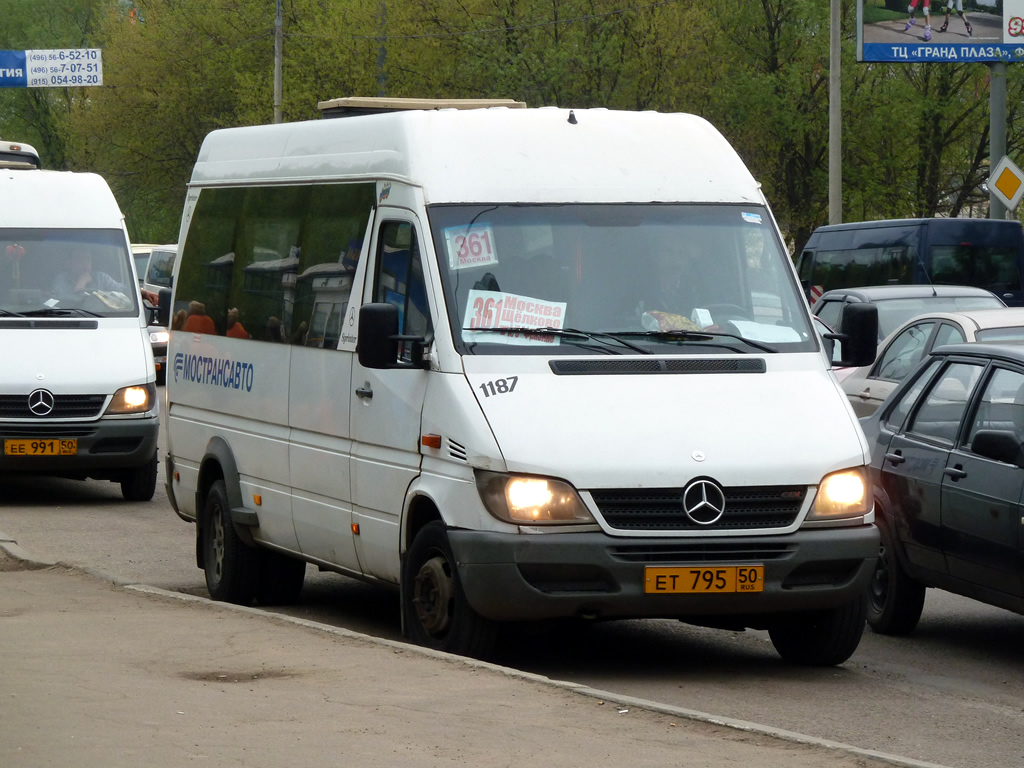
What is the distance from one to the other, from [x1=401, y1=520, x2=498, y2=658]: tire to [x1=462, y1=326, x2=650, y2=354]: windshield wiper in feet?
2.84

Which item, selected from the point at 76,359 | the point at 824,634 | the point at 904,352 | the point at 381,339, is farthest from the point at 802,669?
the point at 76,359

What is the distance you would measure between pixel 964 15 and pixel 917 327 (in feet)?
73.0

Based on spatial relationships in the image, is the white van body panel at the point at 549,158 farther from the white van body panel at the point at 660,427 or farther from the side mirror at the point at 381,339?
the white van body panel at the point at 660,427

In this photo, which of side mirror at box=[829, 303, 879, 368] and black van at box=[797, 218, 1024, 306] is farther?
black van at box=[797, 218, 1024, 306]

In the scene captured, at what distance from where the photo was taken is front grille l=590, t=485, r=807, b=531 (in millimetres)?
7457

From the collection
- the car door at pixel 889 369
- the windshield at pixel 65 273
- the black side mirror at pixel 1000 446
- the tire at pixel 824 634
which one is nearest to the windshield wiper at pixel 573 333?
the tire at pixel 824 634

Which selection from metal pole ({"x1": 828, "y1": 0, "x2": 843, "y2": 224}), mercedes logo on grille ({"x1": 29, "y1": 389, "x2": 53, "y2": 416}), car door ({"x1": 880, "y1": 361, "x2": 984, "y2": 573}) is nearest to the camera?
car door ({"x1": 880, "y1": 361, "x2": 984, "y2": 573})

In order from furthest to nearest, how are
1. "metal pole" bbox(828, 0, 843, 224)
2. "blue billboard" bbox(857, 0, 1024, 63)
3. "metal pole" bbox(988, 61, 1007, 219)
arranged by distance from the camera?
"blue billboard" bbox(857, 0, 1024, 63) → "metal pole" bbox(828, 0, 843, 224) → "metal pole" bbox(988, 61, 1007, 219)

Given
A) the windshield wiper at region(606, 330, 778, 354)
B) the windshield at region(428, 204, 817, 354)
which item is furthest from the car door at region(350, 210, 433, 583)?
the windshield wiper at region(606, 330, 778, 354)

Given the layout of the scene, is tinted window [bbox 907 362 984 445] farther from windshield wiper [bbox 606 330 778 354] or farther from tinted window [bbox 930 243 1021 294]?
tinted window [bbox 930 243 1021 294]

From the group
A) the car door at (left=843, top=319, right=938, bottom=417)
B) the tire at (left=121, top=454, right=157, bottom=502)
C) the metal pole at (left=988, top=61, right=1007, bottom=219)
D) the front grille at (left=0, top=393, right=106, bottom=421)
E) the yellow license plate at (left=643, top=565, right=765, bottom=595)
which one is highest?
the metal pole at (left=988, top=61, right=1007, bottom=219)

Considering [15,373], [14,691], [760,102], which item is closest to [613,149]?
[14,691]

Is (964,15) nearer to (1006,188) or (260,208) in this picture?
(1006,188)

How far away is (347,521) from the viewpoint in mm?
9000
